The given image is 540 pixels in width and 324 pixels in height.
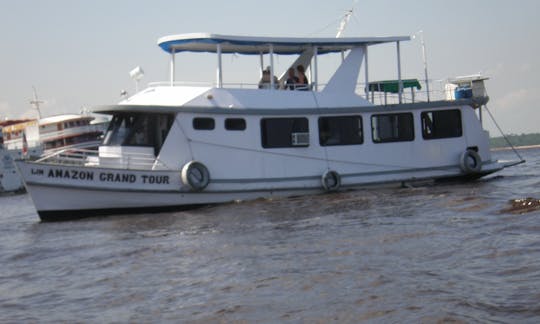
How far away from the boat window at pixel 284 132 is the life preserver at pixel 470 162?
14.9 feet

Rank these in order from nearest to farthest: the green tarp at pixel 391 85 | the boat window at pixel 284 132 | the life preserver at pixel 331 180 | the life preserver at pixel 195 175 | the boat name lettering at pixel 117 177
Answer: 1. the boat name lettering at pixel 117 177
2. the life preserver at pixel 195 175
3. the boat window at pixel 284 132
4. the life preserver at pixel 331 180
5. the green tarp at pixel 391 85

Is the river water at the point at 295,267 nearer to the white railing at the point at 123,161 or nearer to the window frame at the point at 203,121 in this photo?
the white railing at the point at 123,161

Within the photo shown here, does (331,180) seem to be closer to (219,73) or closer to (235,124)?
(235,124)

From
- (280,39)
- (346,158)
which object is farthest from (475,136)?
(280,39)

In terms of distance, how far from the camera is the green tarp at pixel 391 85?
1994 centimetres

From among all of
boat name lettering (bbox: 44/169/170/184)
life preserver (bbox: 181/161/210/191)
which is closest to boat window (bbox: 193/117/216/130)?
life preserver (bbox: 181/161/210/191)

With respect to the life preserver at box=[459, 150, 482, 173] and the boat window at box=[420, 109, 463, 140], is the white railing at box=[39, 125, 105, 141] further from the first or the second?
the life preserver at box=[459, 150, 482, 173]

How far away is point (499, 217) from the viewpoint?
11.3m

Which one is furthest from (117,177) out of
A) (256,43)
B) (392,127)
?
(392,127)

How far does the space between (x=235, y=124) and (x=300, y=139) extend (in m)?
1.73

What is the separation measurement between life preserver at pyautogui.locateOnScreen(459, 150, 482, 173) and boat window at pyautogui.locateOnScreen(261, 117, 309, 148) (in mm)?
4547

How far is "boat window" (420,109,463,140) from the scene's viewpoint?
1948 centimetres

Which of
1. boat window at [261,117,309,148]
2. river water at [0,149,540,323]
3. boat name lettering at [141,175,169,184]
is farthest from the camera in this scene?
boat window at [261,117,309,148]

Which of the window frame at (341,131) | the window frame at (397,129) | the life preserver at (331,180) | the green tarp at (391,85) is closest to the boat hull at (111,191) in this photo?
the life preserver at (331,180)
